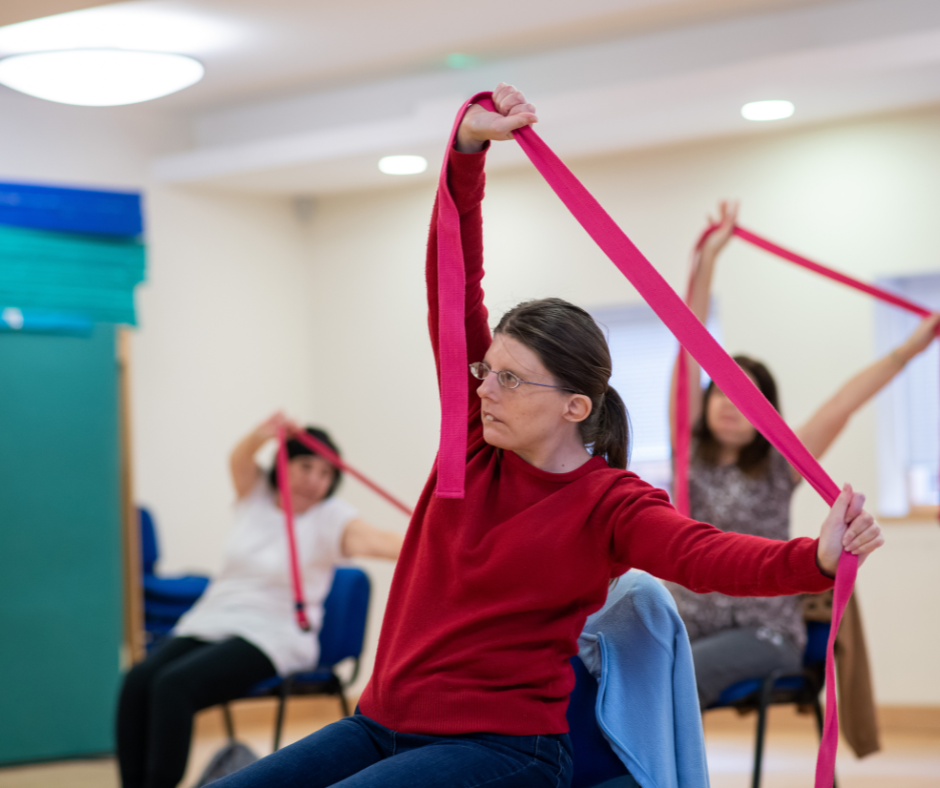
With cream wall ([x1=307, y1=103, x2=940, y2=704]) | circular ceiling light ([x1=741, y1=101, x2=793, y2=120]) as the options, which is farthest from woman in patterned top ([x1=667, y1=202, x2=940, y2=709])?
cream wall ([x1=307, y1=103, x2=940, y2=704])

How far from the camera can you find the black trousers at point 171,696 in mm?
3088

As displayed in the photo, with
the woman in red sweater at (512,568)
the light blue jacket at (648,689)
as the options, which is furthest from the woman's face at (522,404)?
the light blue jacket at (648,689)

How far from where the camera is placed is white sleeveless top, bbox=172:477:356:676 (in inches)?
132

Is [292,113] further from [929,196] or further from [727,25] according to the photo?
[929,196]

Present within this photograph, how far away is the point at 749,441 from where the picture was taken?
9.95 feet

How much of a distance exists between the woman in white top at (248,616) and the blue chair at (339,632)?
0.12 feet

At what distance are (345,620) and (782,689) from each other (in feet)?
A: 4.42

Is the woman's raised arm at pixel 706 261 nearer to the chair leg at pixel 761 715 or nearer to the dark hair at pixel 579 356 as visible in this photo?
the chair leg at pixel 761 715

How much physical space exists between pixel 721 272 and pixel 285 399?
7.19 ft

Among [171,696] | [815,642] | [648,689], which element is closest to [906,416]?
[815,642]

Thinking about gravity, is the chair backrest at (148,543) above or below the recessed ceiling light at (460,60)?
below

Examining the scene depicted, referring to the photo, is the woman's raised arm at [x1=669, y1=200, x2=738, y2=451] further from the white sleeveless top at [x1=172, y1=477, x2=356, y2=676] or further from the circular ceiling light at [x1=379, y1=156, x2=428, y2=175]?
the circular ceiling light at [x1=379, y1=156, x2=428, y2=175]

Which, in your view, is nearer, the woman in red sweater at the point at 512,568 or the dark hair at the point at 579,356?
the woman in red sweater at the point at 512,568

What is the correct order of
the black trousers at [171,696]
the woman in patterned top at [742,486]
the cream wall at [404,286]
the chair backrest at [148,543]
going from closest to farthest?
the woman in patterned top at [742,486]
the black trousers at [171,696]
the cream wall at [404,286]
the chair backrest at [148,543]
